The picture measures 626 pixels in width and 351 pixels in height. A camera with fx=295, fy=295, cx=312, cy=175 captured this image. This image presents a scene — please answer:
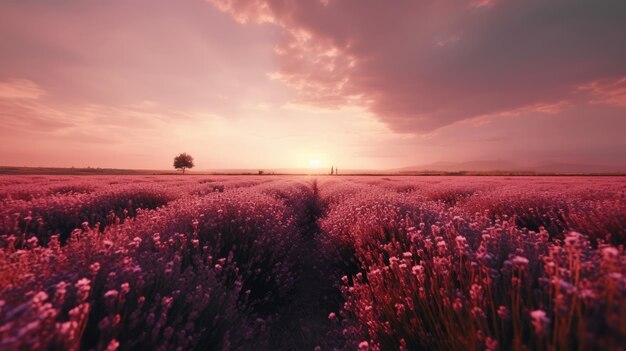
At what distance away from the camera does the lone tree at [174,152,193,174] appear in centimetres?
7988

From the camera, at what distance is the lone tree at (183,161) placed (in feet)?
262

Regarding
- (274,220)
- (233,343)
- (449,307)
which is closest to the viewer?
(449,307)

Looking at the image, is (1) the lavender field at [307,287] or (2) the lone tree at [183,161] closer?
(1) the lavender field at [307,287]

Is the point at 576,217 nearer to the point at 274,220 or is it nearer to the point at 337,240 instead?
the point at 337,240

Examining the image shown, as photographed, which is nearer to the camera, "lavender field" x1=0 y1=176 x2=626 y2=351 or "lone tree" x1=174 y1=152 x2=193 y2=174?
"lavender field" x1=0 y1=176 x2=626 y2=351

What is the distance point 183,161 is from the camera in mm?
80438

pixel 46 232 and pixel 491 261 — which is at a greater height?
pixel 491 261

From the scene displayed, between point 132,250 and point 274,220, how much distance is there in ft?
8.84

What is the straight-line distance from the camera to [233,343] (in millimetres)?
2400

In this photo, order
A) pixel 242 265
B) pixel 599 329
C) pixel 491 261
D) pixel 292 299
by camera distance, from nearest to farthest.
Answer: pixel 599 329 < pixel 491 261 < pixel 242 265 < pixel 292 299

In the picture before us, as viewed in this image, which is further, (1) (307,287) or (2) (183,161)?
(2) (183,161)

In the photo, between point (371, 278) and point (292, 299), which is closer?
point (371, 278)

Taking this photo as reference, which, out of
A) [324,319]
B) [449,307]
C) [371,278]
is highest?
[449,307]

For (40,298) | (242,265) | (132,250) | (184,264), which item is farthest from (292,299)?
(40,298)
